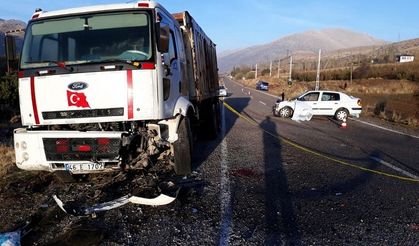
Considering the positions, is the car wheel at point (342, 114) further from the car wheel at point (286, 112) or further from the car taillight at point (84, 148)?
the car taillight at point (84, 148)

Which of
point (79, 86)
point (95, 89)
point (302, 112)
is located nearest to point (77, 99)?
point (79, 86)

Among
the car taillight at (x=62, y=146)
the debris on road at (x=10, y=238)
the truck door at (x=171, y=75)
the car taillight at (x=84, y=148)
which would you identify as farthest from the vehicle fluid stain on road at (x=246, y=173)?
the debris on road at (x=10, y=238)

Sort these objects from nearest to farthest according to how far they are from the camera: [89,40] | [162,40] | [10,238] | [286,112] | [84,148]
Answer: [10,238] → [84,148] → [162,40] → [89,40] → [286,112]

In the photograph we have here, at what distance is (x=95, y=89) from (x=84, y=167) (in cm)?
118

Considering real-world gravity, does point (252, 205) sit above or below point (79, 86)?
below

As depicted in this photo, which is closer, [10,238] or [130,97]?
[10,238]

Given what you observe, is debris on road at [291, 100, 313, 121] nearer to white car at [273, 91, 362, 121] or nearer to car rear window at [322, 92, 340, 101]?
white car at [273, 91, 362, 121]

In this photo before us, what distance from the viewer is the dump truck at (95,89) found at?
19.5 feet

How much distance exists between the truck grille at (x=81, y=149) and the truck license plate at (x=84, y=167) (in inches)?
5.2

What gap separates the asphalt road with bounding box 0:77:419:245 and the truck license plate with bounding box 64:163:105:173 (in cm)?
36

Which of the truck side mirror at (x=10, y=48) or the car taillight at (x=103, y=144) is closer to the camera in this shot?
the car taillight at (x=103, y=144)

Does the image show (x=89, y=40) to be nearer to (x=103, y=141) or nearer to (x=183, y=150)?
(x=103, y=141)

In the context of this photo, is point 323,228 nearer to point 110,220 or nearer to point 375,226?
point 375,226

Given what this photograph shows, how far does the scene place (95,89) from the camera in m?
5.91
